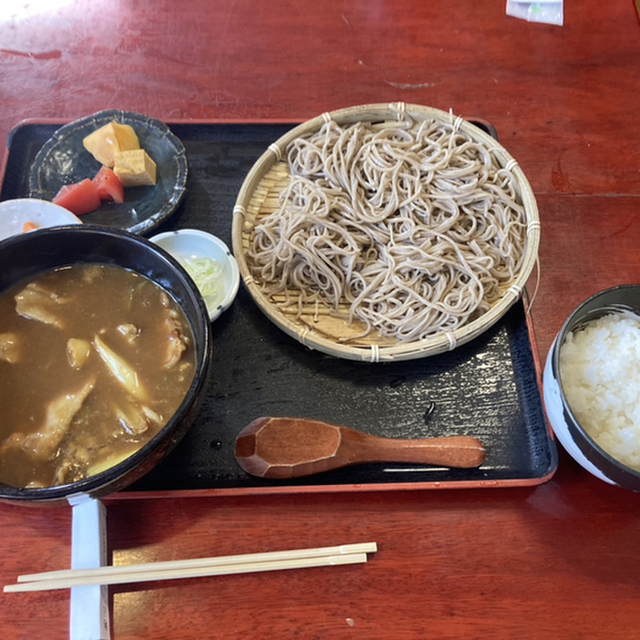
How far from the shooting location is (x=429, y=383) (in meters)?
1.70

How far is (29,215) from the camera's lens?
70.9 inches

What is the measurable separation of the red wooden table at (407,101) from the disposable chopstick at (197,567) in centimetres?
5

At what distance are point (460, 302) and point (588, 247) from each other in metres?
0.62

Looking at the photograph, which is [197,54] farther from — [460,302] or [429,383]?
[429,383]

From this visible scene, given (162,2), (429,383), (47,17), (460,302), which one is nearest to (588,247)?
(460,302)

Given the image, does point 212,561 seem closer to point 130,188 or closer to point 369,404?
point 369,404

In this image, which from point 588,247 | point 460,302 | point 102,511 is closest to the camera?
point 102,511

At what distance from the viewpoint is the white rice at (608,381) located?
1460 mm

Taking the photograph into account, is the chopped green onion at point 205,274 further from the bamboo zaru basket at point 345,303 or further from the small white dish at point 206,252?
the bamboo zaru basket at point 345,303

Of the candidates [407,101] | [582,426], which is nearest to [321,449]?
[582,426]

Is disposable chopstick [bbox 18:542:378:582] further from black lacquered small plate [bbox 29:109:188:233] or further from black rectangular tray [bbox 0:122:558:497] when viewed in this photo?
black lacquered small plate [bbox 29:109:188:233]

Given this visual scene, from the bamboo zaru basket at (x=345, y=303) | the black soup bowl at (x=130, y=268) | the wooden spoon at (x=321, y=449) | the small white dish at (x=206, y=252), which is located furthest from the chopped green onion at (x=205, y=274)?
the wooden spoon at (x=321, y=449)

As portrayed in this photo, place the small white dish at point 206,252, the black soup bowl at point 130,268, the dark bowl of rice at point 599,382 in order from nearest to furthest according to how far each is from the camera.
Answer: the black soup bowl at point 130,268 → the dark bowl of rice at point 599,382 → the small white dish at point 206,252

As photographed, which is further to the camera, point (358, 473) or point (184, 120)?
point (184, 120)
